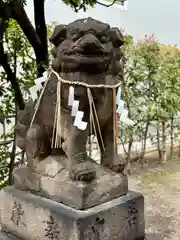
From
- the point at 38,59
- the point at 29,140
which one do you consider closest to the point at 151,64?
the point at 38,59

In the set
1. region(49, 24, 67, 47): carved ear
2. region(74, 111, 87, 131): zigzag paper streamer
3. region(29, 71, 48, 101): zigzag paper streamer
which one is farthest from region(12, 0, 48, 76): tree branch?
region(74, 111, 87, 131): zigzag paper streamer

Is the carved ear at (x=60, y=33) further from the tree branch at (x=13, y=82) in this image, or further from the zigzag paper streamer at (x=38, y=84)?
the tree branch at (x=13, y=82)

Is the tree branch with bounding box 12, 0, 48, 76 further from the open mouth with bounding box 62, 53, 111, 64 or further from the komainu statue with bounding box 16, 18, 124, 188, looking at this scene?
the open mouth with bounding box 62, 53, 111, 64

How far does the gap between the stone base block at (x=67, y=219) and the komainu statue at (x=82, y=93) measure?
131 millimetres

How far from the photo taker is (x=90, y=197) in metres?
1.47

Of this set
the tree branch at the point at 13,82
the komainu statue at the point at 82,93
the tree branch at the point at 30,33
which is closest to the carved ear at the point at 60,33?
the komainu statue at the point at 82,93

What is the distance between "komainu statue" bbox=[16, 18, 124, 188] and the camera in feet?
4.62

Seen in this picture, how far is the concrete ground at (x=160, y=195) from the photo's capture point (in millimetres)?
2383

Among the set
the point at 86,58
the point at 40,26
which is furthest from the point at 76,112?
the point at 40,26

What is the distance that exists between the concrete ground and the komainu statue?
1.81 ft

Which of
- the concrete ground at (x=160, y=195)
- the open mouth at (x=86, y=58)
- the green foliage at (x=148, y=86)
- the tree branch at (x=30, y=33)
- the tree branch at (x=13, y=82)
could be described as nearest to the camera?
the open mouth at (x=86, y=58)

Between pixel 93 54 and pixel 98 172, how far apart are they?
460 mm

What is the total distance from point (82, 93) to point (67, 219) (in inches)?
17.8

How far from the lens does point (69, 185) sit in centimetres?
148
